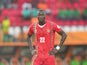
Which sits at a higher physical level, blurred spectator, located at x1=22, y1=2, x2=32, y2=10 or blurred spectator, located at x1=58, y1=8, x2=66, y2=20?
blurred spectator, located at x1=22, y1=2, x2=32, y2=10

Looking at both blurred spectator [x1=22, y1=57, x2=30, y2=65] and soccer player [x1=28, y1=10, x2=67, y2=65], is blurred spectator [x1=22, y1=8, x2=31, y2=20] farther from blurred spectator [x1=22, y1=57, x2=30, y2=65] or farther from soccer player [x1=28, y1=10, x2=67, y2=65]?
soccer player [x1=28, y1=10, x2=67, y2=65]

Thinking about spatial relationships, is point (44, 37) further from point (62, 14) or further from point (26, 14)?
point (62, 14)

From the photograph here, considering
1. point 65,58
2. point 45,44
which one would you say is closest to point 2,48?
point 65,58

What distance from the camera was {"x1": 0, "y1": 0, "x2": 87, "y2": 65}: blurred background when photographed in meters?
18.7

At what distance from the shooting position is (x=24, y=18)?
19984 millimetres

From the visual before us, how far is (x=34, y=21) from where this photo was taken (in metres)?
18.9

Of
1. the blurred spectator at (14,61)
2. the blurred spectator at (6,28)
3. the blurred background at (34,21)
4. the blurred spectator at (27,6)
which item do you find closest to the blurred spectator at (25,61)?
the blurred background at (34,21)

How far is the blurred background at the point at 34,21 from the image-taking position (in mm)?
18703

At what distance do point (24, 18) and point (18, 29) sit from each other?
0.75m

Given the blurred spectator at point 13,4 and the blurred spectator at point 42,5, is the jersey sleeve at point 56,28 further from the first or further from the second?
the blurred spectator at point 13,4

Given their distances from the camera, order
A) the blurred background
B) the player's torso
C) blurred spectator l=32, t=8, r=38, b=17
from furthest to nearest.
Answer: blurred spectator l=32, t=8, r=38, b=17 < the blurred background < the player's torso

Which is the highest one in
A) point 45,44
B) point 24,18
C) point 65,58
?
point 45,44

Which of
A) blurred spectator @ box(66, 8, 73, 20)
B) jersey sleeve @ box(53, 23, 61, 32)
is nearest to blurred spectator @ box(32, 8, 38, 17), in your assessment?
blurred spectator @ box(66, 8, 73, 20)

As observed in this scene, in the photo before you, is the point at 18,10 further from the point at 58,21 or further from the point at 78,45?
the point at 78,45
